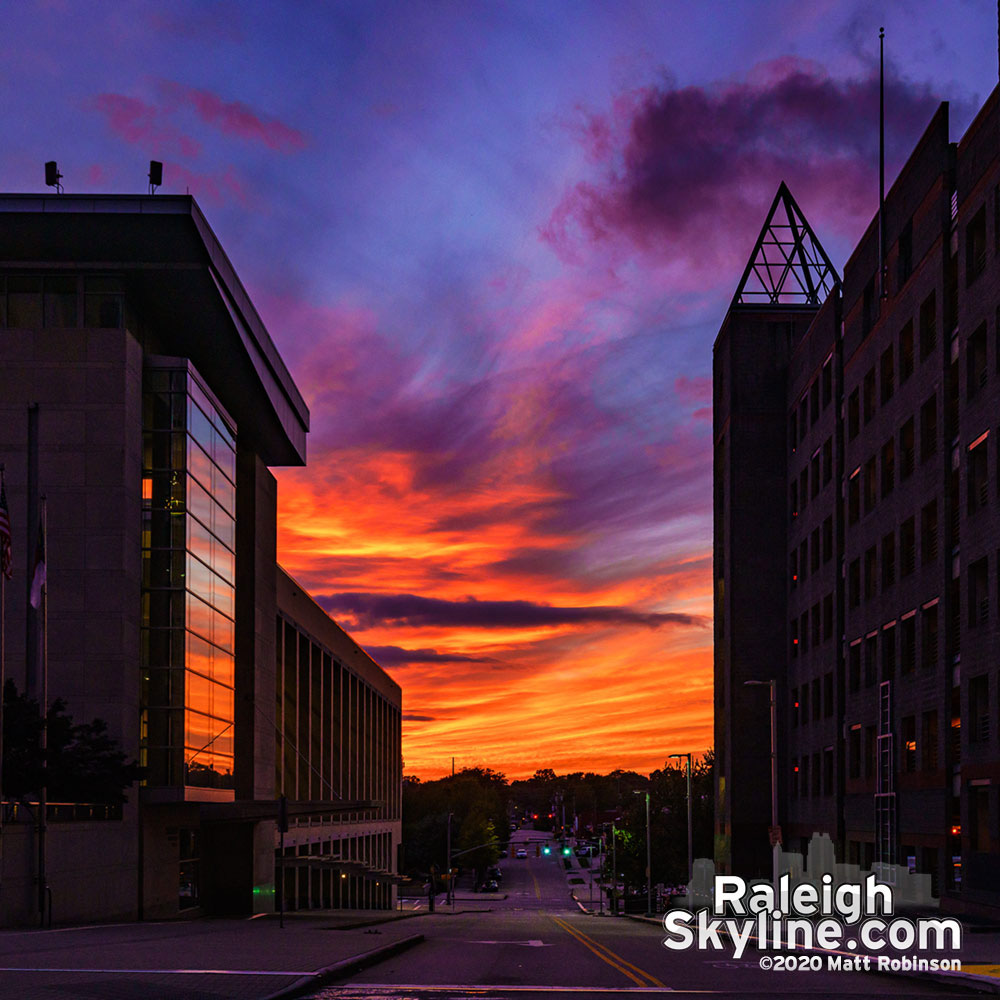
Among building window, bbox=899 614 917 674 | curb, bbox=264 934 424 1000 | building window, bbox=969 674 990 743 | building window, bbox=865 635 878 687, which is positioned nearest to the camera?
curb, bbox=264 934 424 1000

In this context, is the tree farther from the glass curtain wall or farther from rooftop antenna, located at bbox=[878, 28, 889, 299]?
rooftop antenna, located at bbox=[878, 28, 889, 299]

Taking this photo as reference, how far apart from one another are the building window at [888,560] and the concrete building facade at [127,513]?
26148 millimetres

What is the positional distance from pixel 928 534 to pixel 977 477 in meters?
6.20

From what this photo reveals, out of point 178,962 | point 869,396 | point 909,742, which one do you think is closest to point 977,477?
point 909,742

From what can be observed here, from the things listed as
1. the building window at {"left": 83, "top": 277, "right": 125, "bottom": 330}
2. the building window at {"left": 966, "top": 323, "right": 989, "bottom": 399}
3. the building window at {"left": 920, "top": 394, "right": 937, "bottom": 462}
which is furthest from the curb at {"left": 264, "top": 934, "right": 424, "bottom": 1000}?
the building window at {"left": 920, "top": 394, "right": 937, "bottom": 462}

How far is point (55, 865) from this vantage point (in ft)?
122

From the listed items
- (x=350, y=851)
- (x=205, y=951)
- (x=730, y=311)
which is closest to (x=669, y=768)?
(x=350, y=851)

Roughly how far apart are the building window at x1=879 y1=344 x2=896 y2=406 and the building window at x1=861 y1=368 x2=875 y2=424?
184cm

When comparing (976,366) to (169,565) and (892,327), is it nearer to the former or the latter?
(892,327)

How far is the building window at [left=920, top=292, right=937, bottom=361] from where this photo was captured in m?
49.8

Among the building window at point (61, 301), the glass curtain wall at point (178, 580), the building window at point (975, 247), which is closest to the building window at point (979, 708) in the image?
the building window at point (975, 247)

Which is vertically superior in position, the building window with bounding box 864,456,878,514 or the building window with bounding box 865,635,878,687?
the building window with bounding box 864,456,878,514

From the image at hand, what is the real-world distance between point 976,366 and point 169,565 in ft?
93.2

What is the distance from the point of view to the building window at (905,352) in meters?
53.2
